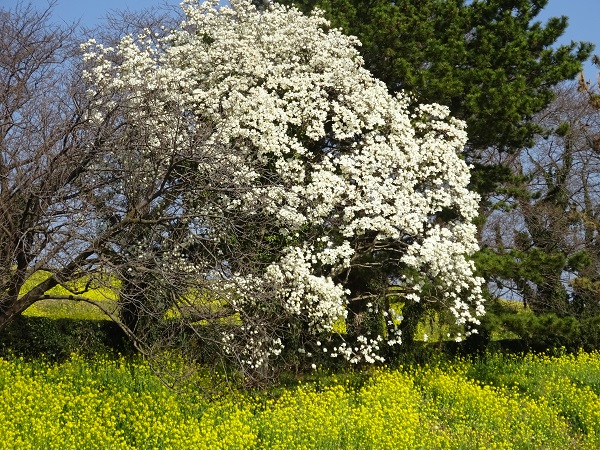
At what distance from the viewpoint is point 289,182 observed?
15484 millimetres

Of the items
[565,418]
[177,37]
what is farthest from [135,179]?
[565,418]

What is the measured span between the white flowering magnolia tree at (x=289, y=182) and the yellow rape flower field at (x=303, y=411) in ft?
3.77

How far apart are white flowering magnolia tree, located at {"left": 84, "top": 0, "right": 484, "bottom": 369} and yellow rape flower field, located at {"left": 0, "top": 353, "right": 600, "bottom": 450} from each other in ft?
3.77

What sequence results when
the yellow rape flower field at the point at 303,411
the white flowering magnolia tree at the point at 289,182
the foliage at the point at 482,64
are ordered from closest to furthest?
the yellow rape flower field at the point at 303,411, the white flowering magnolia tree at the point at 289,182, the foliage at the point at 482,64

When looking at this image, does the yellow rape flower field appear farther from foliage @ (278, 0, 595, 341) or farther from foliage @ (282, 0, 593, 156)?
foliage @ (282, 0, 593, 156)

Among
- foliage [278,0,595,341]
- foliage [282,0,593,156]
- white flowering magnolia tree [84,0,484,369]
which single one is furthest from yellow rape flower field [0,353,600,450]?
foliage [282,0,593,156]

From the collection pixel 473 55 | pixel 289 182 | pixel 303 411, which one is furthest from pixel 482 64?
pixel 303 411

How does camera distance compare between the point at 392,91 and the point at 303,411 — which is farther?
the point at 392,91

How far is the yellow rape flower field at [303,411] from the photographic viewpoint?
1152 centimetres

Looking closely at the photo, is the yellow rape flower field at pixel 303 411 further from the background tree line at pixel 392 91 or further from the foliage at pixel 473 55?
the foliage at pixel 473 55

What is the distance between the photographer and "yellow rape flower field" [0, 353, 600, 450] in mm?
11516

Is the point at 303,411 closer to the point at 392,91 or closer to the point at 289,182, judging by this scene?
the point at 289,182

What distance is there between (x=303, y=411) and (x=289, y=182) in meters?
4.79

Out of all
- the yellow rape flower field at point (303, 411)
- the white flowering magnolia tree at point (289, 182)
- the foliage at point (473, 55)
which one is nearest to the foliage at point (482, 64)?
the foliage at point (473, 55)
